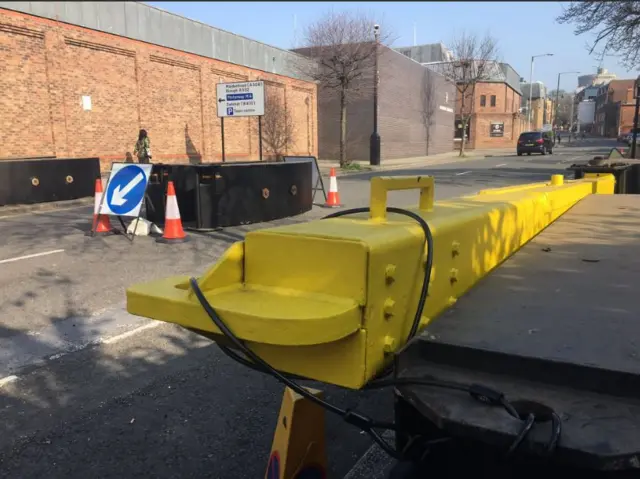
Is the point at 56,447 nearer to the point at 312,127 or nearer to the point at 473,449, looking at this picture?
the point at 473,449

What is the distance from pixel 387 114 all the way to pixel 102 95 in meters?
22.8

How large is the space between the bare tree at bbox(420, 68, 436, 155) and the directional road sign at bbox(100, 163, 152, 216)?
4093 cm

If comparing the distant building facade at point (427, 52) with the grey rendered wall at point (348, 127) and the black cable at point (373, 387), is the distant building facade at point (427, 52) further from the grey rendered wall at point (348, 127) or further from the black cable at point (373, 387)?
the black cable at point (373, 387)

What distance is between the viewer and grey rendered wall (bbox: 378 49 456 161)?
3825cm

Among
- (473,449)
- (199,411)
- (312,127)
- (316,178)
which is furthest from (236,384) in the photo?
(312,127)

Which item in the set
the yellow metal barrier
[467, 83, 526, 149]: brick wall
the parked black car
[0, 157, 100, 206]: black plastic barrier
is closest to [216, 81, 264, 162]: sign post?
[0, 157, 100, 206]: black plastic barrier

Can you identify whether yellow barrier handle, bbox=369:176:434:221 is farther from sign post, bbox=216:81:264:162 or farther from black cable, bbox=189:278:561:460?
sign post, bbox=216:81:264:162

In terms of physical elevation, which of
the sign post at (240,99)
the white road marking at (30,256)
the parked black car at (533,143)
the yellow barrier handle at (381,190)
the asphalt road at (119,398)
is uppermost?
the sign post at (240,99)

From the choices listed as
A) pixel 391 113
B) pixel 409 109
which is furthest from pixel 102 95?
pixel 409 109

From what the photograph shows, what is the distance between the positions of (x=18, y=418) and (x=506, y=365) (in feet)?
9.75

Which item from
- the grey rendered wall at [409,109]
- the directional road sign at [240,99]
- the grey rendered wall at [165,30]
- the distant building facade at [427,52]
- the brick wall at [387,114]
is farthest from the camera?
the distant building facade at [427,52]

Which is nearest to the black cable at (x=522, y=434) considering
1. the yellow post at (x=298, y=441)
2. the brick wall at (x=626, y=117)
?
the yellow post at (x=298, y=441)

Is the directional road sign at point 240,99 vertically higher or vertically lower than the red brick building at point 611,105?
lower

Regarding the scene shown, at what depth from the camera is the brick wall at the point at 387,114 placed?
1460 inches
